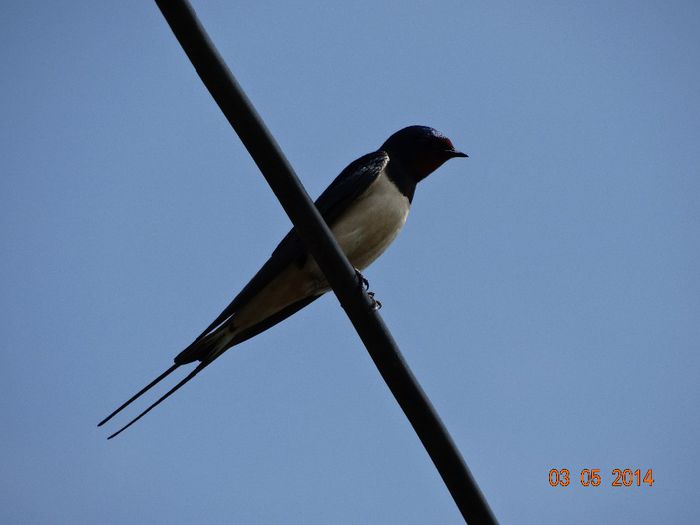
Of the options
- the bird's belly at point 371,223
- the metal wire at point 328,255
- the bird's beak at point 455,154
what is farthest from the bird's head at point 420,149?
the metal wire at point 328,255

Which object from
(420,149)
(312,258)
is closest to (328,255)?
(312,258)

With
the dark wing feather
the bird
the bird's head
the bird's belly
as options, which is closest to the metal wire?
the bird

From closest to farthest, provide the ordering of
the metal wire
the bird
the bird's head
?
the metal wire → the bird → the bird's head

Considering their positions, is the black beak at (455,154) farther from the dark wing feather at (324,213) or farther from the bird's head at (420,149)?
the dark wing feather at (324,213)

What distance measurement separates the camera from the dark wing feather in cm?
388

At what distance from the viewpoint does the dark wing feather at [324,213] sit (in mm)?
3879

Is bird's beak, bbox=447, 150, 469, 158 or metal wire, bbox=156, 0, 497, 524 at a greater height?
bird's beak, bbox=447, 150, 469, 158

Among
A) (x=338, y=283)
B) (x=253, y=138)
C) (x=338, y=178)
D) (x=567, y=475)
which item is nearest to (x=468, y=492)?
(x=338, y=283)

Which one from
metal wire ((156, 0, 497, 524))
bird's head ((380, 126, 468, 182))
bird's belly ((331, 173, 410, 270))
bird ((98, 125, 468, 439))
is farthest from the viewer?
bird's head ((380, 126, 468, 182))

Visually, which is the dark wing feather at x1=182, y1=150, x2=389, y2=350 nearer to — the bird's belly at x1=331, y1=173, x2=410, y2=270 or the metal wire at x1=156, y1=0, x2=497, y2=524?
the bird's belly at x1=331, y1=173, x2=410, y2=270

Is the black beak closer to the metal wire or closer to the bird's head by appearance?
the bird's head

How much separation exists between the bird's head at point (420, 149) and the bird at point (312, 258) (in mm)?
91

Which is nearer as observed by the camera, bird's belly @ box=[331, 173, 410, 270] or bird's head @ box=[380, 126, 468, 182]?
bird's belly @ box=[331, 173, 410, 270]

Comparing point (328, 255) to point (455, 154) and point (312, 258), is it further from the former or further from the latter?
point (455, 154)
